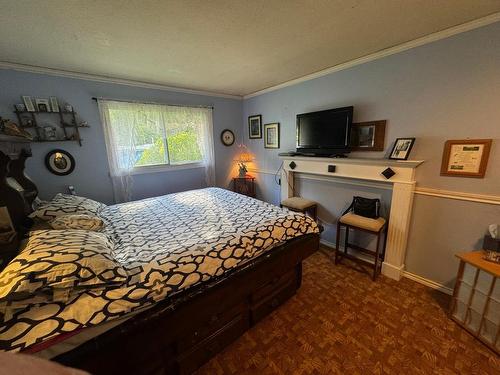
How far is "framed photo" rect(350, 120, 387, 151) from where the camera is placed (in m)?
2.19

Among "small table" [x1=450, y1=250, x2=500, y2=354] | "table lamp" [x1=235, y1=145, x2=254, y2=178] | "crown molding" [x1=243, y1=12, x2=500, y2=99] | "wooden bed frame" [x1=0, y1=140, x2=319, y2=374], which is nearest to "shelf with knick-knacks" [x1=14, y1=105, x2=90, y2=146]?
"wooden bed frame" [x1=0, y1=140, x2=319, y2=374]

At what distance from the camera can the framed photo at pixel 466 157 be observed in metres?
1.65

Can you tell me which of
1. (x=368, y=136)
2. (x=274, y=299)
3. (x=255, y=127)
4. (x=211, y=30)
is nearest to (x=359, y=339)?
(x=274, y=299)

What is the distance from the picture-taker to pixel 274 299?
1.78 metres

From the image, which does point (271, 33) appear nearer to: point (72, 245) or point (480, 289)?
point (72, 245)

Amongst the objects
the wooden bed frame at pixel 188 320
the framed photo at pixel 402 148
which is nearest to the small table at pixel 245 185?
the wooden bed frame at pixel 188 320

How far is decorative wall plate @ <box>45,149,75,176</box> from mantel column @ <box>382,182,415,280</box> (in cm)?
384

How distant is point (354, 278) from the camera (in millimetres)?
2205

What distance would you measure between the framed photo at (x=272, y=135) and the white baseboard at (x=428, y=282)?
2.42 metres

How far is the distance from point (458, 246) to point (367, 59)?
6.84 ft

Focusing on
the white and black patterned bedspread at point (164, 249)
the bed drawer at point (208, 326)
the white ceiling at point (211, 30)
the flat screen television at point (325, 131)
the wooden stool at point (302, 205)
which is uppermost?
the white ceiling at point (211, 30)

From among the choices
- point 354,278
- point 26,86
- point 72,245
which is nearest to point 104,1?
point 72,245

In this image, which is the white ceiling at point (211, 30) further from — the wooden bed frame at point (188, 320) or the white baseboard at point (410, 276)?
the white baseboard at point (410, 276)

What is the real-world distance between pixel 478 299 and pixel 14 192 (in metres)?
3.36
